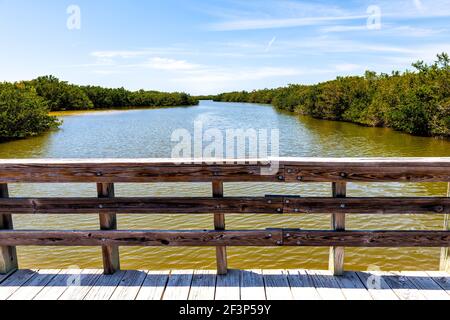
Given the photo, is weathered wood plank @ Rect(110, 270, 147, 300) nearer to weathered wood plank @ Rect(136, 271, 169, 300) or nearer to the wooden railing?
weathered wood plank @ Rect(136, 271, 169, 300)

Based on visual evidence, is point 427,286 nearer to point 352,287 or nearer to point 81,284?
point 352,287

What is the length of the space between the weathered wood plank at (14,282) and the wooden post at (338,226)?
8.21ft

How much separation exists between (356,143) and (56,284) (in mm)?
21312

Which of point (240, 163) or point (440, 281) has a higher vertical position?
point (240, 163)

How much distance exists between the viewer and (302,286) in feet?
9.38

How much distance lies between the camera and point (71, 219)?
787 centimetres

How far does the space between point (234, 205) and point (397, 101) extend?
3033cm

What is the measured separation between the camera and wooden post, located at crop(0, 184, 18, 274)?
2.92m

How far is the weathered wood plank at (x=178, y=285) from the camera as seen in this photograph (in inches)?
107

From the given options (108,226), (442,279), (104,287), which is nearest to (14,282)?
(104,287)

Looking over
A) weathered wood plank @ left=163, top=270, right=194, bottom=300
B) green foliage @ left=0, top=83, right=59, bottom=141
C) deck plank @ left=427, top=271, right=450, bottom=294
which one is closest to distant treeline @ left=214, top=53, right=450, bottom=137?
deck plank @ left=427, top=271, right=450, bottom=294

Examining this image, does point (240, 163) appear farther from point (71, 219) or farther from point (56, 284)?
point (71, 219)

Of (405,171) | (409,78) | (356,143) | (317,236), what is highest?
(409,78)
